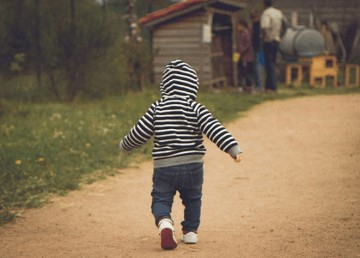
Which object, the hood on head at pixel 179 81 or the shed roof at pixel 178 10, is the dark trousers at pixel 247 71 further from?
the hood on head at pixel 179 81

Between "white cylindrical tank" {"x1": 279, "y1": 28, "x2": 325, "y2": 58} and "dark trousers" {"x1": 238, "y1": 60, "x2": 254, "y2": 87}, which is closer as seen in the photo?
"dark trousers" {"x1": 238, "y1": 60, "x2": 254, "y2": 87}

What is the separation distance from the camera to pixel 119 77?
15656mm

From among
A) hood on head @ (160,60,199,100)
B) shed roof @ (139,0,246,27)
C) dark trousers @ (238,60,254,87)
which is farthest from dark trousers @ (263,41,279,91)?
hood on head @ (160,60,199,100)

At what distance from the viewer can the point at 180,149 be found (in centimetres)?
527

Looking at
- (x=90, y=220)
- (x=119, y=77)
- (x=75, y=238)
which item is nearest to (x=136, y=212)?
(x=90, y=220)

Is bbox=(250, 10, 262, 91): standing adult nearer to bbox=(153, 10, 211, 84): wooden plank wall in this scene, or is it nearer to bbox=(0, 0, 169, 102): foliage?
bbox=(153, 10, 211, 84): wooden plank wall

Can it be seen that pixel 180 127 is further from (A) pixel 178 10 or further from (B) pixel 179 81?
(A) pixel 178 10

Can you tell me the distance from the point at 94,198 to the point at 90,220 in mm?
919

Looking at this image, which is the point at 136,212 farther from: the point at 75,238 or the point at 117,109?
the point at 117,109

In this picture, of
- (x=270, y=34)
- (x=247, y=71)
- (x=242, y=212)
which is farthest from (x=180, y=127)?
(x=247, y=71)

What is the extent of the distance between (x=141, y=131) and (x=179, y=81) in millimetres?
452

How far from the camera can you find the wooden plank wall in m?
17.8

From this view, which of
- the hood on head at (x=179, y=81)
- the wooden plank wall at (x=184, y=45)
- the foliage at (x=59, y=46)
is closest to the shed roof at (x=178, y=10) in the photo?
the wooden plank wall at (x=184, y=45)

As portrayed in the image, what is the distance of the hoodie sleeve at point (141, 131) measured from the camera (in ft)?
17.8
